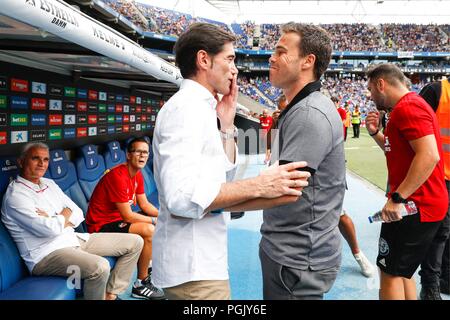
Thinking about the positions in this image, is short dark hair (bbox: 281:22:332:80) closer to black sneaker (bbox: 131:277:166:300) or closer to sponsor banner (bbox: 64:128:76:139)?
black sneaker (bbox: 131:277:166:300)

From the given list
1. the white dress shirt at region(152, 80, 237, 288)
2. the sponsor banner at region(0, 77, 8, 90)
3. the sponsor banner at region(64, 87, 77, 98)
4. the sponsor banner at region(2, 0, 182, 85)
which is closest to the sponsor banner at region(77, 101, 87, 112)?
the sponsor banner at region(64, 87, 77, 98)

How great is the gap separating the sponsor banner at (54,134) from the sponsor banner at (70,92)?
1.68ft

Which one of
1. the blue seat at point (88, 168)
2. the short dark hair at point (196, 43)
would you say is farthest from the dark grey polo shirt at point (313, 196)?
the blue seat at point (88, 168)

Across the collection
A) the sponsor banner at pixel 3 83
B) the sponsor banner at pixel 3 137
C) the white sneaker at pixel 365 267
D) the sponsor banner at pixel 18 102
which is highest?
the sponsor banner at pixel 3 83

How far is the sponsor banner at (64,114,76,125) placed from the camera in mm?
4906

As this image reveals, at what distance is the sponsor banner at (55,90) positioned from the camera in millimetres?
4426

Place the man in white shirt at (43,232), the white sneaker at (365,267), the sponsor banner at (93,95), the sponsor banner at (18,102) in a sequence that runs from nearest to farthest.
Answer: the man in white shirt at (43,232) < the white sneaker at (365,267) < the sponsor banner at (18,102) < the sponsor banner at (93,95)

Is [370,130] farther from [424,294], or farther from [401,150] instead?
[424,294]

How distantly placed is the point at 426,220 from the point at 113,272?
237 cm

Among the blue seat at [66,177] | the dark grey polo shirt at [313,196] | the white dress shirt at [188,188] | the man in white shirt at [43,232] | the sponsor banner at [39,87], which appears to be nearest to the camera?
the white dress shirt at [188,188]

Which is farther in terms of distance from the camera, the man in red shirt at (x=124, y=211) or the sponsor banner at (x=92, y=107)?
the sponsor banner at (x=92, y=107)

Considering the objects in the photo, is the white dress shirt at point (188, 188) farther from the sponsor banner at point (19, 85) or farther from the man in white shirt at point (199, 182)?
the sponsor banner at point (19, 85)

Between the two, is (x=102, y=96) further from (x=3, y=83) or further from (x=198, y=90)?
(x=198, y=90)

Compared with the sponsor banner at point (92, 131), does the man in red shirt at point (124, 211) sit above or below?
below
